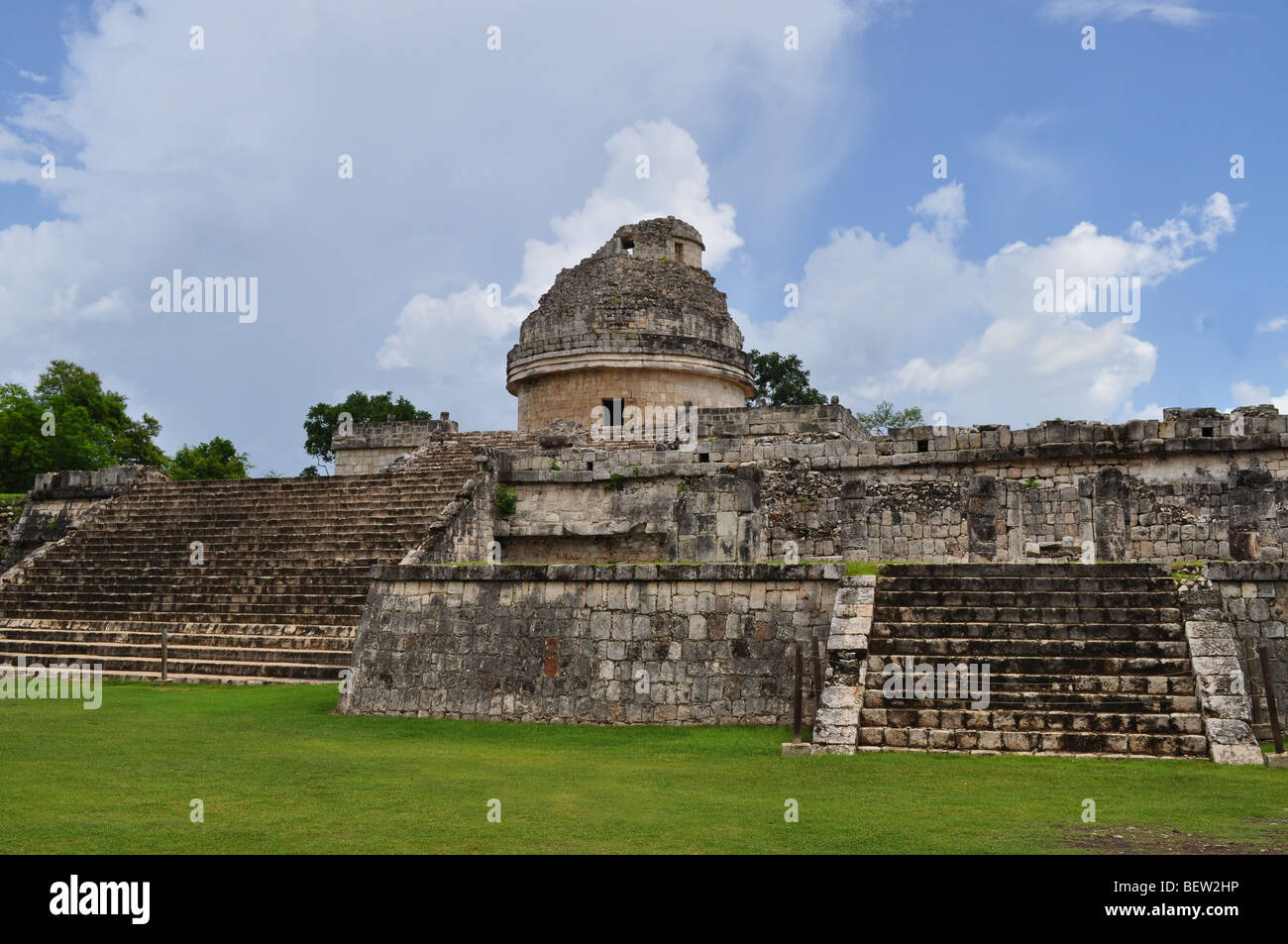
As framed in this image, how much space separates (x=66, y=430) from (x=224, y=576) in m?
19.9

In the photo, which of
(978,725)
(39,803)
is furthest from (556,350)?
(39,803)

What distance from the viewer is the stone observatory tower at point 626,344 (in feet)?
83.7

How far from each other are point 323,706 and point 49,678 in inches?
193

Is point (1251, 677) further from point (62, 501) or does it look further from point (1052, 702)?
point (62, 501)

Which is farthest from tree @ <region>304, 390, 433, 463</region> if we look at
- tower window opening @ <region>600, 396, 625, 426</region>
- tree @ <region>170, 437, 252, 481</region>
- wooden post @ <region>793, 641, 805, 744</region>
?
wooden post @ <region>793, 641, 805, 744</region>

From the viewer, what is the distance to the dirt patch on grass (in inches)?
242

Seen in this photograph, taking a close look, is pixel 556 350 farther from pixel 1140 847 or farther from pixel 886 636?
pixel 1140 847

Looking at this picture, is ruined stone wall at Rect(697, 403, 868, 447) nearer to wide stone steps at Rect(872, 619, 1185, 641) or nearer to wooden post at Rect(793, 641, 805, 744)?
wide stone steps at Rect(872, 619, 1185, 641)

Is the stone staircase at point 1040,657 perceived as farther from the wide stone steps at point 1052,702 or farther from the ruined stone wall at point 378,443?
the ruined stone wall at point 378,443

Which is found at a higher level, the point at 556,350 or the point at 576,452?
the point at 556,350

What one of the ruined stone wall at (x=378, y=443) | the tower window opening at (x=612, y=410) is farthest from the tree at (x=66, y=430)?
the tower window opening at (x=612, y=410)

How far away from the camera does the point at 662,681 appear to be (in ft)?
38.8

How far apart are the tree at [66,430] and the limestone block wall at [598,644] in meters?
23.8

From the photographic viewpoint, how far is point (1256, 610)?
1114 centimetres
